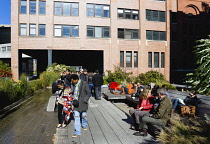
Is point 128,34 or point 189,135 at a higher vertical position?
point 128,34

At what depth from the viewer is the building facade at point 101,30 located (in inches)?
1130

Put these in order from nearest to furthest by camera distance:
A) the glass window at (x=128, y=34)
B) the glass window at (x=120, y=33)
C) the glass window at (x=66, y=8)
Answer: the glass window at (x=66, y=8) < the glass window at (x=120, y=33) < the glass window at (x=128, y=34)

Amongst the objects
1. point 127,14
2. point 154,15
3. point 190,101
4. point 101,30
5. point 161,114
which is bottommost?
point 161,114

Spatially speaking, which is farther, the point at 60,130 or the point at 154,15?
the point at 154,15

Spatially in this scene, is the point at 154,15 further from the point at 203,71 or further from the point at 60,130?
the point at 203,71

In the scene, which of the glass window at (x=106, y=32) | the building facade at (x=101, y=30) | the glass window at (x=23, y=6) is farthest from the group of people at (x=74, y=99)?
the glass window at (x=23, y=6)

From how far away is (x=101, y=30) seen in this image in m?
30.6

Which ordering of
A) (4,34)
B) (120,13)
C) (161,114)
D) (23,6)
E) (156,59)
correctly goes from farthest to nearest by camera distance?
(4,34), (156,59), (120,13), (23,6), (161,114)

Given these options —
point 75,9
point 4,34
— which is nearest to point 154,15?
point 75,9

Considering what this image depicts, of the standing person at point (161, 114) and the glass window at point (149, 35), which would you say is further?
the glass window at point (149, 35)

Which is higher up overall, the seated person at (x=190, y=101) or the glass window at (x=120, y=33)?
the glass window at (x=120, y=33)

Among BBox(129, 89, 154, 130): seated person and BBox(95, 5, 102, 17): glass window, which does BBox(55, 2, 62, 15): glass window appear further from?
BBox(129, 89, 154, 130): seated person

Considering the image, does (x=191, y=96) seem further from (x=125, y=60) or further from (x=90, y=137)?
(x=125, y=60)

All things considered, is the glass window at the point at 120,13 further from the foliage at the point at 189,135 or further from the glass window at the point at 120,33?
the foliage at the point at 189,135
